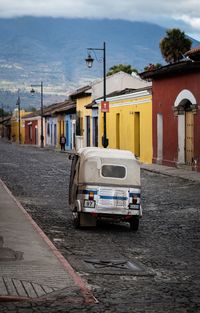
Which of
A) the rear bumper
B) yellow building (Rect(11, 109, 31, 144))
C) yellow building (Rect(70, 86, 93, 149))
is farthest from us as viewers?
yellow building (Rect(11, 109, 31, 144))

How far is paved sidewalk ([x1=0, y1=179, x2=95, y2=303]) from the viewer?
6820 mm

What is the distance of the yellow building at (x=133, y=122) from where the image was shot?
35.2 meters

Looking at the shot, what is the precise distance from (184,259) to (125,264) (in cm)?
97

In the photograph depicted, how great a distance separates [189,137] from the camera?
95.9 ft

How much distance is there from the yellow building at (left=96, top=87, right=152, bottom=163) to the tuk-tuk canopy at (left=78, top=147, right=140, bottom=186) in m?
22.5

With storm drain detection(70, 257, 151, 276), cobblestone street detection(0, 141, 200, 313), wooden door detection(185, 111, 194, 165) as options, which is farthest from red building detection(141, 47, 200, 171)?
storm drain detection(70, 257, 151, 276)

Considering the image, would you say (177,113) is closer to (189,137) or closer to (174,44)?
(189,137)

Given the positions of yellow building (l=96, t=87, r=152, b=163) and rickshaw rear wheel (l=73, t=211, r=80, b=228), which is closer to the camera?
rickshaw rear wheel (l=73, t=211, r=80, b=228)

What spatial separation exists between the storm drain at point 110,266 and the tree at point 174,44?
159 ft

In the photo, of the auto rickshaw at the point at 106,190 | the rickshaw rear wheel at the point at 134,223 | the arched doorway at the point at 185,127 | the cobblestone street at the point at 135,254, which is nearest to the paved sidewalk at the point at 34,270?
the cobblestone street at the point at 135,254

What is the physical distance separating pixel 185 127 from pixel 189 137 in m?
0.70

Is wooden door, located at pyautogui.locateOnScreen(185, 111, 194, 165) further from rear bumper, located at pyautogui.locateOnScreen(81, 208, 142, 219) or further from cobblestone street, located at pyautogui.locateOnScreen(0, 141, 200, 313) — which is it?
rear bumper, located at pyautogui.locateOnScreen(81, 208, 142, 219)

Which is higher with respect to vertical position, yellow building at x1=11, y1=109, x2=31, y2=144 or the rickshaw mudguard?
yellow building at x1=11, y1=109, x2=31, y2=144

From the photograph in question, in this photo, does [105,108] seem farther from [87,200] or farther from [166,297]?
[166,297]
